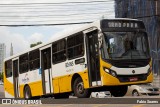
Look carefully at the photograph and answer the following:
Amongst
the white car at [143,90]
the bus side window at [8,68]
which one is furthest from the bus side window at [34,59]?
the white car at [143,90]

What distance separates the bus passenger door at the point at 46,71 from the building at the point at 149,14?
98.5 ft

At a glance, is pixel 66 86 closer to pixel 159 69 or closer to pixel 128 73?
pixel 128 73

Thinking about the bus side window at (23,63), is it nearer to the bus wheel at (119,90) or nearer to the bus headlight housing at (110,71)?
the bus wheel at (119,90)

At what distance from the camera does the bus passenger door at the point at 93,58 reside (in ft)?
54.6

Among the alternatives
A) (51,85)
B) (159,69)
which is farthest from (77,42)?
(159,69)

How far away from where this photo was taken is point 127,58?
1650 centimetres

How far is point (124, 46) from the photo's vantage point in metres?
16.4

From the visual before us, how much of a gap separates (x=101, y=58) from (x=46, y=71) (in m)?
5.55

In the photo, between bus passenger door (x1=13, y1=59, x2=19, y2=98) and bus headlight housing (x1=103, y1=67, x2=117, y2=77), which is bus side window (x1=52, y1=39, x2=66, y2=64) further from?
bus passenger door (x1=13, y1=59, x2=19, y2=98)

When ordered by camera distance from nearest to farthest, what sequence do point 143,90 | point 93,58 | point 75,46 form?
point 93,58 < point 75,46 < point 143,90

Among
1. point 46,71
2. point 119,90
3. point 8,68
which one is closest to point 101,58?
point 119,90

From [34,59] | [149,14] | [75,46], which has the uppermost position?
[149,14]

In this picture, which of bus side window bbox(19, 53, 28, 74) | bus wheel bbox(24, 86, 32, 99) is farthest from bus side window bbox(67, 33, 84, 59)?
bus wheel bbox(24, 86, 32, 99)

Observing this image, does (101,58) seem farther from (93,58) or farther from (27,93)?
(27,93)
